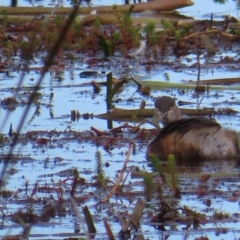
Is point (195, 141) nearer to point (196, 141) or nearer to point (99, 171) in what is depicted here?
point (196, 141)

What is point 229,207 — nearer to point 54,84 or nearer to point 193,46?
point 54,84

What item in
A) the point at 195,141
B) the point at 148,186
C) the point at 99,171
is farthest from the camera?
the point at 195,141

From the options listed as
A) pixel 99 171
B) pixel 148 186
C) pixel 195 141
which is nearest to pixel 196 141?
pixel 195 141

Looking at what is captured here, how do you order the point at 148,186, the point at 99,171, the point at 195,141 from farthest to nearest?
the point at 195,141 → the point at 99,171 → the point at 148,186

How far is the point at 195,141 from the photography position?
6301 millimetres

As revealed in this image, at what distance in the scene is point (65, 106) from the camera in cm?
791

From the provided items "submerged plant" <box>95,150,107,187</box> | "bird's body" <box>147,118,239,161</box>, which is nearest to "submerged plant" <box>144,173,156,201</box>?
"submerged plant" <box>95,150,107,187</box>

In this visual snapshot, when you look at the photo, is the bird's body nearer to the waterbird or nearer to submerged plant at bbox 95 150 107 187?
the waterbird

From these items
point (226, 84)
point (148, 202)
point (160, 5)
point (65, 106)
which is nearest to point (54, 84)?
point (65, 106)

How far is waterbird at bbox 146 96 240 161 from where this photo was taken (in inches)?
246

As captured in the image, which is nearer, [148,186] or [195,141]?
[148,186]

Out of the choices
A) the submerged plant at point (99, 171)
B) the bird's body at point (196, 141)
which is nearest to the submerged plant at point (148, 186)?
the submerged plant at point (99, 171)

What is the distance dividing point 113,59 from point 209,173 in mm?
4241

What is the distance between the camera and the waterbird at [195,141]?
6254 mm
